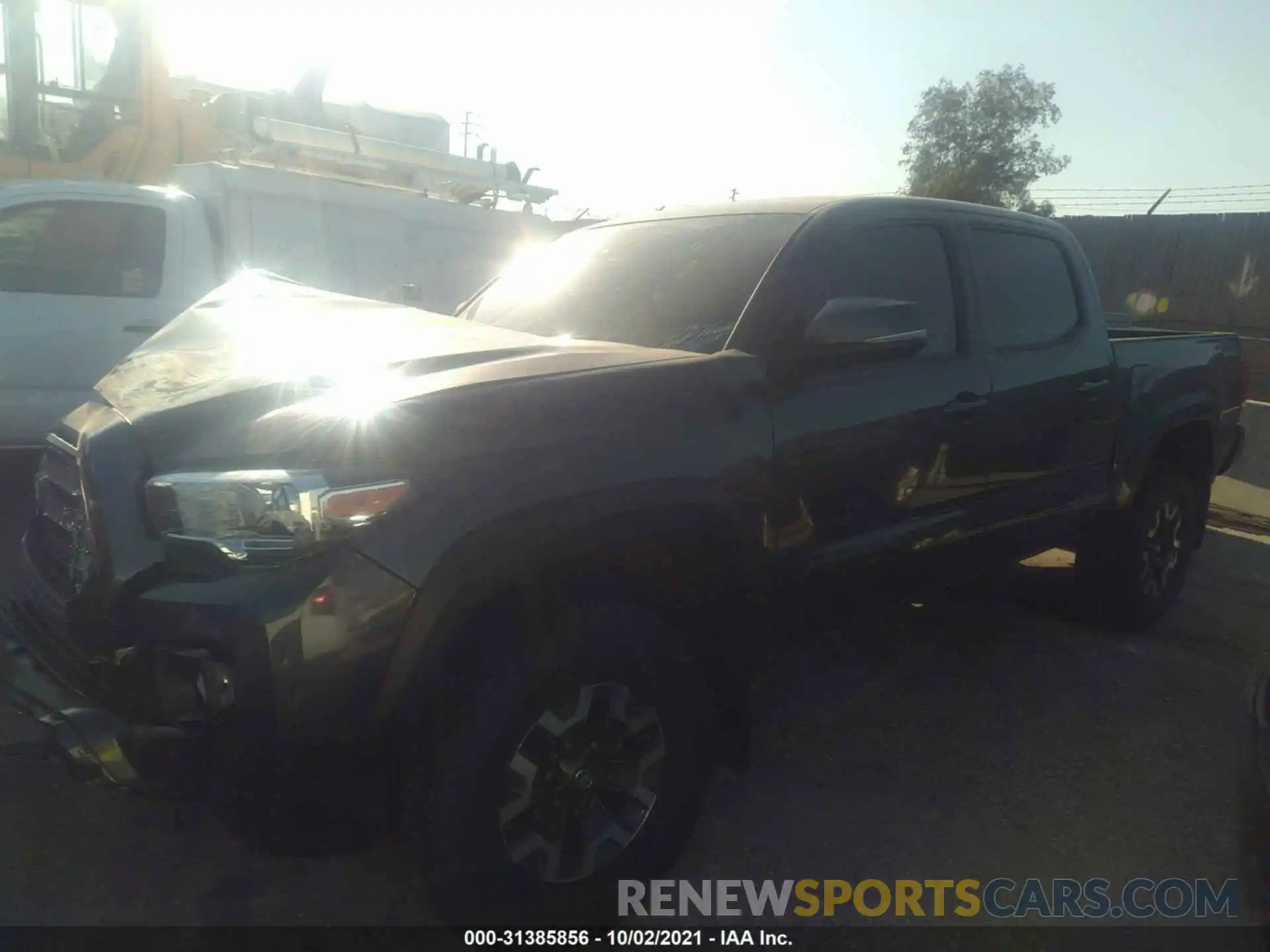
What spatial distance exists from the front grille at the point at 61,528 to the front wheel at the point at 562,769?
96 cm

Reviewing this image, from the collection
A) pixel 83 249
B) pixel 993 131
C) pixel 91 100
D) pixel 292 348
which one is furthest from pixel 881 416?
pixel 993 131

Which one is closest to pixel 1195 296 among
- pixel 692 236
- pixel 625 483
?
pixel 692 236

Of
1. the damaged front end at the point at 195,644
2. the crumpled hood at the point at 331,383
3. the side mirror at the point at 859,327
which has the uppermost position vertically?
the side mirror at the point at 859,327

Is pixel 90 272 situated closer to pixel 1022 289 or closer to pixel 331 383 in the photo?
pixel 331 383

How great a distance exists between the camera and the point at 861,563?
127 inches

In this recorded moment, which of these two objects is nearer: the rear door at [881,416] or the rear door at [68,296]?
the rear door at [881,416]

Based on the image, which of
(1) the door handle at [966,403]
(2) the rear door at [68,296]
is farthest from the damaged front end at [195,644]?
(2) the rear door at [68,296]

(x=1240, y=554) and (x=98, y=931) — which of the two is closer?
(x=98, y=931)

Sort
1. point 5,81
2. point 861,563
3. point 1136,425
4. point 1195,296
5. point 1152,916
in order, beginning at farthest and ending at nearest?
point 1195,296
point 5,81
point 1136,425
point 861,563
point 1152,916

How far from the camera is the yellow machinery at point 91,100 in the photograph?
7691 millimetres

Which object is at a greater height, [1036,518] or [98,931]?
[1036,518]

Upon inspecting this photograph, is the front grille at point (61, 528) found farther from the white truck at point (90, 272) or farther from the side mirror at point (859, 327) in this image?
the white truck at point (90, 272)

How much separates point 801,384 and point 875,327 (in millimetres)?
257

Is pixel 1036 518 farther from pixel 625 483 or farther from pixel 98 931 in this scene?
pixel 98 931
